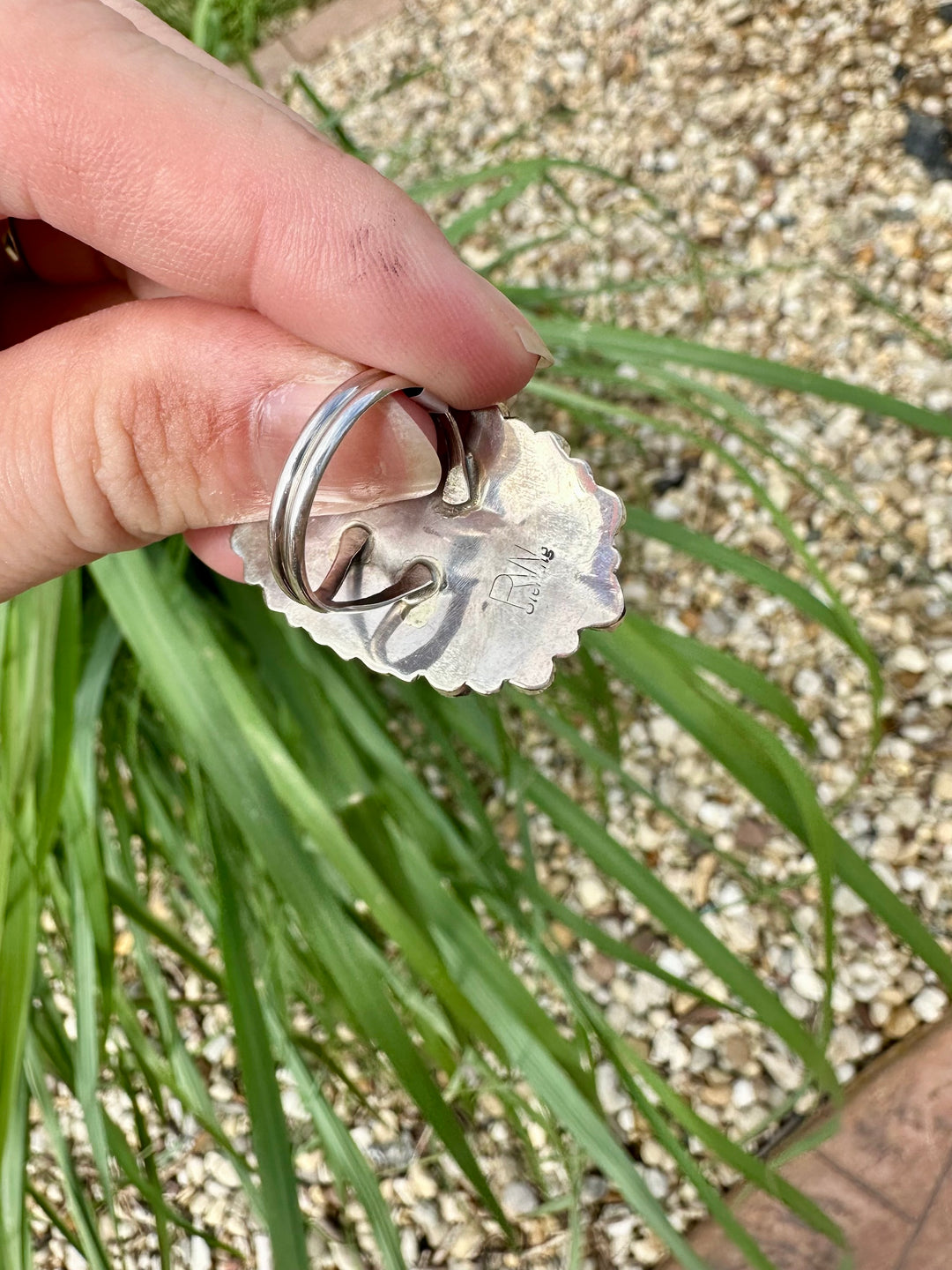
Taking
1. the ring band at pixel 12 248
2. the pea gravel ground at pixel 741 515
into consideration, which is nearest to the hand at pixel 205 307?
the ring band at pixel 12 248

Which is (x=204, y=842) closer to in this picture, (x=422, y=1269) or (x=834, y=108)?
(x=422, y=1269)

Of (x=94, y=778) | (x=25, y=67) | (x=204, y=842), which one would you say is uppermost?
(x=25, y=67)

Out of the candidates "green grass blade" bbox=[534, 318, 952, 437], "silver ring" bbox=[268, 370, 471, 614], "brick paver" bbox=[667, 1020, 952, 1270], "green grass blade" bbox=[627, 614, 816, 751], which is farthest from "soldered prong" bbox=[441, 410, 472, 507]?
"brick paver" bbox=[667, 1020, 952, 1270]

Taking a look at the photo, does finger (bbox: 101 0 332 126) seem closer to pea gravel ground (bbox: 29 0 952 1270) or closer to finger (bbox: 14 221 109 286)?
finger (bbox: 14 221 109 286)

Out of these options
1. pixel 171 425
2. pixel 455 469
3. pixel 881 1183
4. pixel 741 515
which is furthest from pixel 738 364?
pixel 881 1183

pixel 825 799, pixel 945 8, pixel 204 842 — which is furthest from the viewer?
pixel 945 8

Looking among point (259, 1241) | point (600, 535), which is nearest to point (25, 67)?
point (600, 535)

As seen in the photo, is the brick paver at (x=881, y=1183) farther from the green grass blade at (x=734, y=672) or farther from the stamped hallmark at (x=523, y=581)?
the stamped hallmark at (x=523, y=581)
